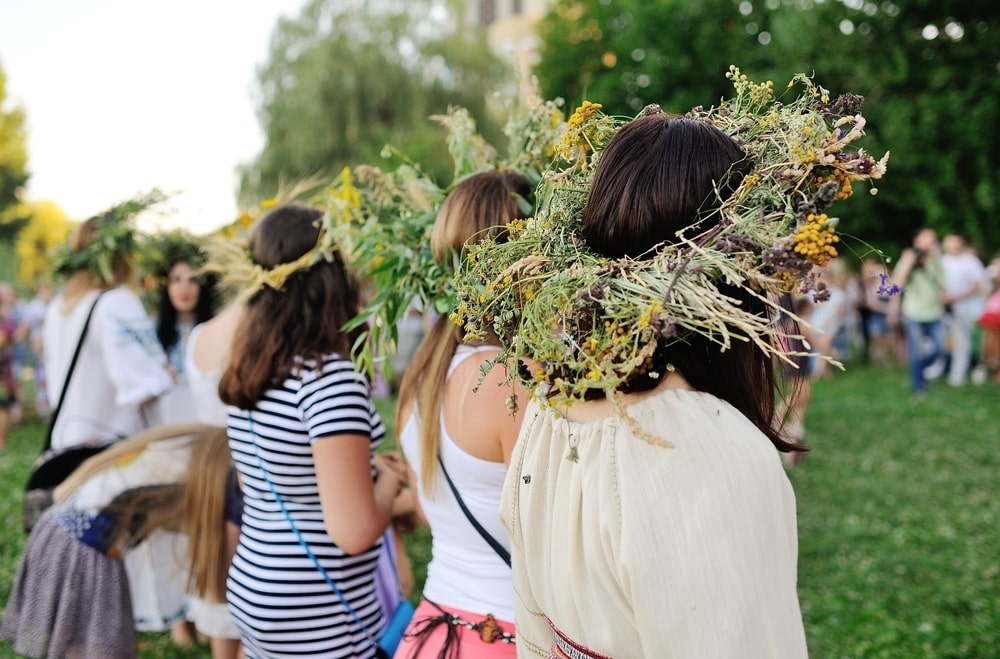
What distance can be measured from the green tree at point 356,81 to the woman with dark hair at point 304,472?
17912 millimetres

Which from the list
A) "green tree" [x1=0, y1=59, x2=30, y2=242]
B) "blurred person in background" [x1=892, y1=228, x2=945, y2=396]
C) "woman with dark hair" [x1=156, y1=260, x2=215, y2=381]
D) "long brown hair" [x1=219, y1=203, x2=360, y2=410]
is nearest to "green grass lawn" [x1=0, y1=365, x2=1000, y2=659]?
"blurred person in background" [x1=892, y1=228, x2=945, y2=396]

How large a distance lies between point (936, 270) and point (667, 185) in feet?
36.0

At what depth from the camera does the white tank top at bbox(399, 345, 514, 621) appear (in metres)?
1.84

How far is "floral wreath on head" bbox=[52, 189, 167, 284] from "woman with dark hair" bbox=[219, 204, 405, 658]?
2.35 meters

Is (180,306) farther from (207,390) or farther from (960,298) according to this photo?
(960,298)

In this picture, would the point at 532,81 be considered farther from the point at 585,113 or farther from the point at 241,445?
the point at 241,445

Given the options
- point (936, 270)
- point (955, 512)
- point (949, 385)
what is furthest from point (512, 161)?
point (949, 385)

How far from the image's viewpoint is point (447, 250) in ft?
6.65

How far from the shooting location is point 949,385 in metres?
11.2

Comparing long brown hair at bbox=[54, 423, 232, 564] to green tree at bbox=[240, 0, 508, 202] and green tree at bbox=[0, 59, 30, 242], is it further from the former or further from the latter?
green tree at bbox=[0, 59, 30, 242]

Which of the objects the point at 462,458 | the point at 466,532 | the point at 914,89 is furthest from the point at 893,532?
the point at 914,89

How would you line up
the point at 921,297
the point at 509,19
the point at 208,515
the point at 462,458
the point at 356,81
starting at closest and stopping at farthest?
the point at 462,458 → the point at 208,515 → the point at 921,297 → the point at 356,81 → the point at 509,19

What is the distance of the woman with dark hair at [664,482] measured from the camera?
1.14 metres

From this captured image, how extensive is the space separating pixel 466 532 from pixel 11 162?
36.0 metres
